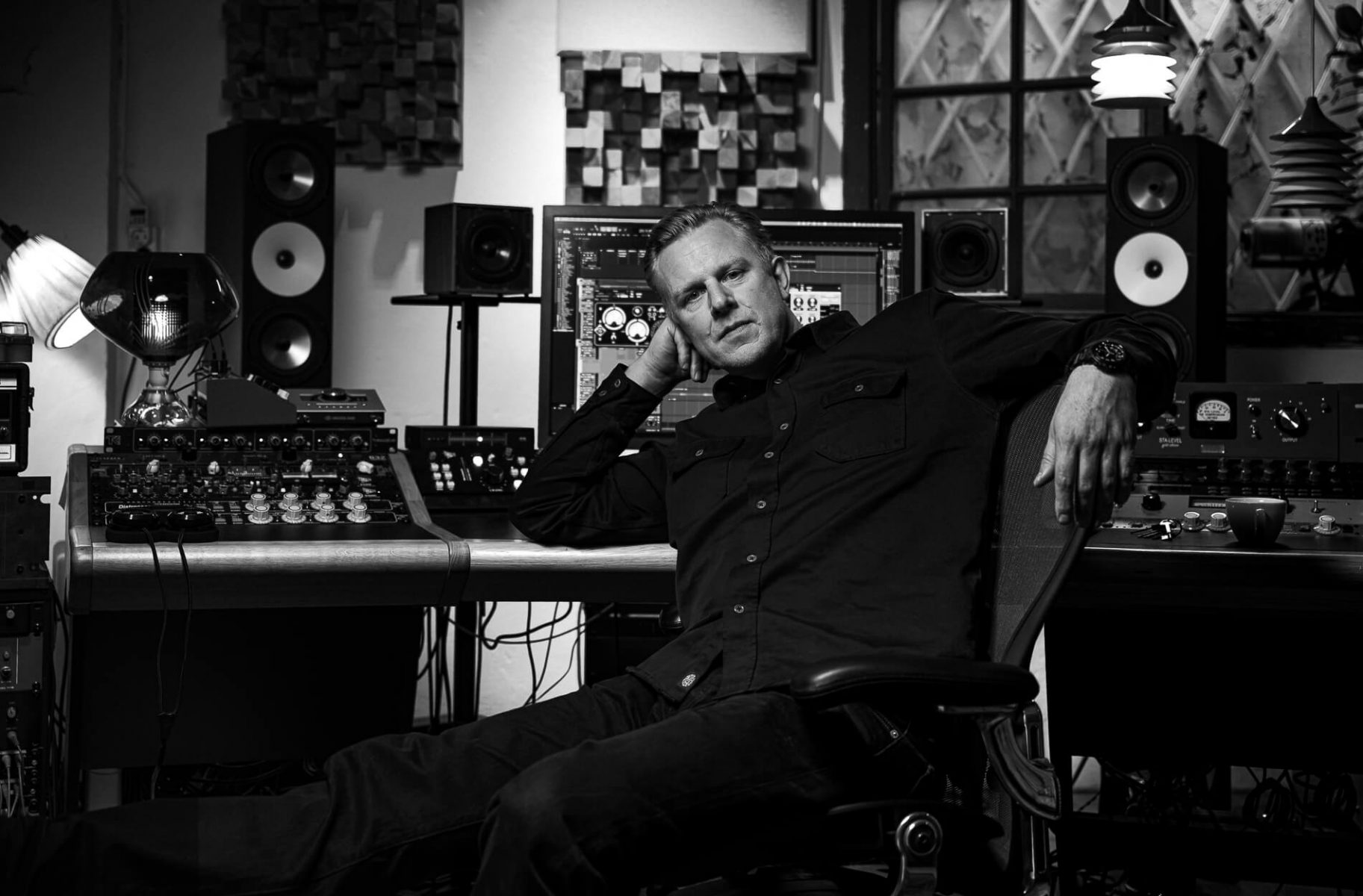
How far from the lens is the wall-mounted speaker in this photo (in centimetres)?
311

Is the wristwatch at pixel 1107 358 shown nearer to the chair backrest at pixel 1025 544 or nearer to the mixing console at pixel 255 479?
the chair backrest at pixel 1025 544

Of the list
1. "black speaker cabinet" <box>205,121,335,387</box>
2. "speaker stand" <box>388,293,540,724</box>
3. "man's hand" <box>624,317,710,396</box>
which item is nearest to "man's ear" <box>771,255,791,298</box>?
"man's hand" <box>624,317,710,396</box>

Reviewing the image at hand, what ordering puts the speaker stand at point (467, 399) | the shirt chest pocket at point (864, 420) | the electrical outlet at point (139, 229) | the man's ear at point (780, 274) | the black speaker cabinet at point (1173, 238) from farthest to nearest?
1. the electrical outlet at point (139, 229)
2. the speaker stand at point (467, 399)
3. the black speaker cabinet at point (1173, 238)
4. the man's ear at point (780, 274)
5. the shirt chest pocket at point (864, 420)

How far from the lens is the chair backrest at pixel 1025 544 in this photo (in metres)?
1.52

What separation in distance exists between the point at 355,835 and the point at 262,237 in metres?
1.93

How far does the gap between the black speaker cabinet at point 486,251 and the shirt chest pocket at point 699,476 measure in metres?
1.10

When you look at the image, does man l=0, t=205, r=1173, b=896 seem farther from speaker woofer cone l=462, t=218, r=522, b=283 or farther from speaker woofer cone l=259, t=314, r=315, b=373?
speaker woofer cone l=259, t=314, r=315, b=373

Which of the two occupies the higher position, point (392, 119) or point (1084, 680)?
point (392, 119)

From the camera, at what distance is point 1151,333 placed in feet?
5.62

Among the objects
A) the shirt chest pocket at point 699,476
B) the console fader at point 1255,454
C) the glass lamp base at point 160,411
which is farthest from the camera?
the glass lamp base at point 160,411

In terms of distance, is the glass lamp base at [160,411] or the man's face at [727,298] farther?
the glass lamp base at [160,411]

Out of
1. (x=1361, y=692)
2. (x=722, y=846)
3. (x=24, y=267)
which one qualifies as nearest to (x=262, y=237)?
(x=24, y=267)

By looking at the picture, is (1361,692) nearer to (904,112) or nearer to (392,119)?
(904,112)

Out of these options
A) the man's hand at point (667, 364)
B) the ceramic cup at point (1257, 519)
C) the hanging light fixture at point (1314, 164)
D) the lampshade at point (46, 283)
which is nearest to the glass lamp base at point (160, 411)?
the lampshade at point (46, 283)
